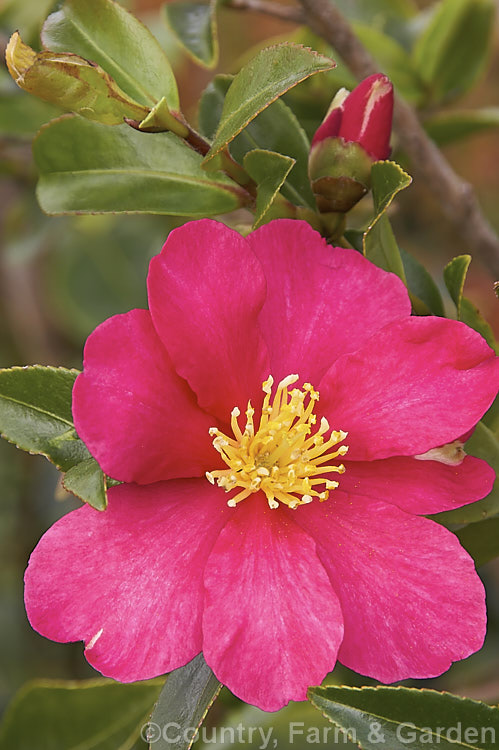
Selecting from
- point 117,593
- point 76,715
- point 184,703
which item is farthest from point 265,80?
point 76,715

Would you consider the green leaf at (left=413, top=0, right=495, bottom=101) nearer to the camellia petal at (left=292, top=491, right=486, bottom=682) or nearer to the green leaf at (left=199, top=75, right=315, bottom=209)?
the green leaf at (left=199, top=75, right=315, bottom=209)

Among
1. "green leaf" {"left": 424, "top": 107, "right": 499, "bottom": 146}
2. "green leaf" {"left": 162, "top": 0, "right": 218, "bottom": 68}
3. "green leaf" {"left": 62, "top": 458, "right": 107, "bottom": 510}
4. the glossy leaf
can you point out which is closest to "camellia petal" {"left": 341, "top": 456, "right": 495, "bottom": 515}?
"green leaf" {"left": 62, "top": 458, "right": 107, "bottom": 510}

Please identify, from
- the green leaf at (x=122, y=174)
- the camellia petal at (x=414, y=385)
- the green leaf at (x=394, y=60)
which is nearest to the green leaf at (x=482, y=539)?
the camellia petal at (x=414, y=385)

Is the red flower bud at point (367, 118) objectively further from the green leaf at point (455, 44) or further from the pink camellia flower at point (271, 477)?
the green leaf at point (455, 44)

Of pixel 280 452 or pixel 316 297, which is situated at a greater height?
pixel 316 297

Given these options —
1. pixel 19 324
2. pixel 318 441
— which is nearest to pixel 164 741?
pixel 318 441

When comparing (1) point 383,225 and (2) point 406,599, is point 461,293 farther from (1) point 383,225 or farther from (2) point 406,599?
(2) point 406,599
